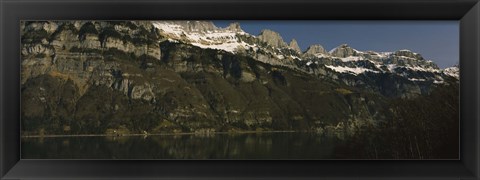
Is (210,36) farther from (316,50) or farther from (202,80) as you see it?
(316,50)

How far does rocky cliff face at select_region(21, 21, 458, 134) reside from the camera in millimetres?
13375

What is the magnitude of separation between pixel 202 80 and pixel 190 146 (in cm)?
929

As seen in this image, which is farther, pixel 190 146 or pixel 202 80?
pixel 202 80

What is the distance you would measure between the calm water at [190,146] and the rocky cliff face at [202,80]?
0.51 metres

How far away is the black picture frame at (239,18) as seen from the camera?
160 cm

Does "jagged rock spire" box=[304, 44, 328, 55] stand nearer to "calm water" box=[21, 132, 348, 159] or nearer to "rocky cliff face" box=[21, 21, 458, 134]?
"rocky cliff face" box=[21, 21, 458, 134]

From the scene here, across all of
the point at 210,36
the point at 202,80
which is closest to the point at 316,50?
the point at 202,80

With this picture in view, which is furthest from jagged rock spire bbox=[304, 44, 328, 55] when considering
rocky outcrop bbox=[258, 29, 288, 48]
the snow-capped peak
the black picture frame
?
the black picture frame

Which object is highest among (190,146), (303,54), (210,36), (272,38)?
(210,36)

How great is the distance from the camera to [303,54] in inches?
729

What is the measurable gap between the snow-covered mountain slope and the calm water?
2439 mm

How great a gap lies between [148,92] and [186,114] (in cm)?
450

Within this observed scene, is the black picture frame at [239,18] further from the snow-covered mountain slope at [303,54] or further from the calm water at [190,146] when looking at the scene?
the calm water at [190,146]

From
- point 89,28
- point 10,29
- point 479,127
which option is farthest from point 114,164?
point 89,28
